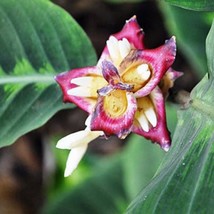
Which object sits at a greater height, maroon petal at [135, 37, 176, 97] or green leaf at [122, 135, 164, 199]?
maroon petal at [135, 37, 176, 97]

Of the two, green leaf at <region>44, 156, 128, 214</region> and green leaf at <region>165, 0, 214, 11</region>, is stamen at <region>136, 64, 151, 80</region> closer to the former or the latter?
green leaf at <region>165, 0, 214, 11</region>

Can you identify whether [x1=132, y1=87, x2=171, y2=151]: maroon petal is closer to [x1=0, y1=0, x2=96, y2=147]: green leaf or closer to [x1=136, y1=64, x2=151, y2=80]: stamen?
[x1=136, y1=64, x2=151, y2=80]: stamen

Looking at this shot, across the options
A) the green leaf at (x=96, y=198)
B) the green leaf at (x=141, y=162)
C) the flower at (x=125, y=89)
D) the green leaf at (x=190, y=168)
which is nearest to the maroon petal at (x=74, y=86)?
the flower at (x=125, y=89)

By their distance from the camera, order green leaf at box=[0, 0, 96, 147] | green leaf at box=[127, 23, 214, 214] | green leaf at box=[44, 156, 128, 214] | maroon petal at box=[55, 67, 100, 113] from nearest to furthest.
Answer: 1. green leaf at box=[127, 23, 214, 214]
2. maroon petal at box=[55, 67, 100, 113]
3. green leaf at box=[0, 0, 96, 147]
4. green leaf at box=[44, 156, 128, 214]

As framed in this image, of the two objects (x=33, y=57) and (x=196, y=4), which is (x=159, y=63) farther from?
(x=33, y=57)

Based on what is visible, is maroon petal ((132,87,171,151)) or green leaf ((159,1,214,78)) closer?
maroon petal ((132,87,171,151))

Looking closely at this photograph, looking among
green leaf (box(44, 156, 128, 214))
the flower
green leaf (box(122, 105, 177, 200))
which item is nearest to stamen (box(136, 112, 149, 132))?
the flower

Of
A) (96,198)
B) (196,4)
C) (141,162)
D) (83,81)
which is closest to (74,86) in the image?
(83,81)

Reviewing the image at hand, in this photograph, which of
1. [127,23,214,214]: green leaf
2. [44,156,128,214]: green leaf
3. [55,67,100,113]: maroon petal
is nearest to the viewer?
[127,23,214,214]: green leaf

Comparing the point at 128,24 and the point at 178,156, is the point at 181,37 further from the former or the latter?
the point at 178,156

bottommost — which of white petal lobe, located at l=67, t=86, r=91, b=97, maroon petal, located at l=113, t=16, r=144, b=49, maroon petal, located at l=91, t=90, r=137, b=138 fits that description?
maroon petal, located at l=91, t=90, r=137, b=138
